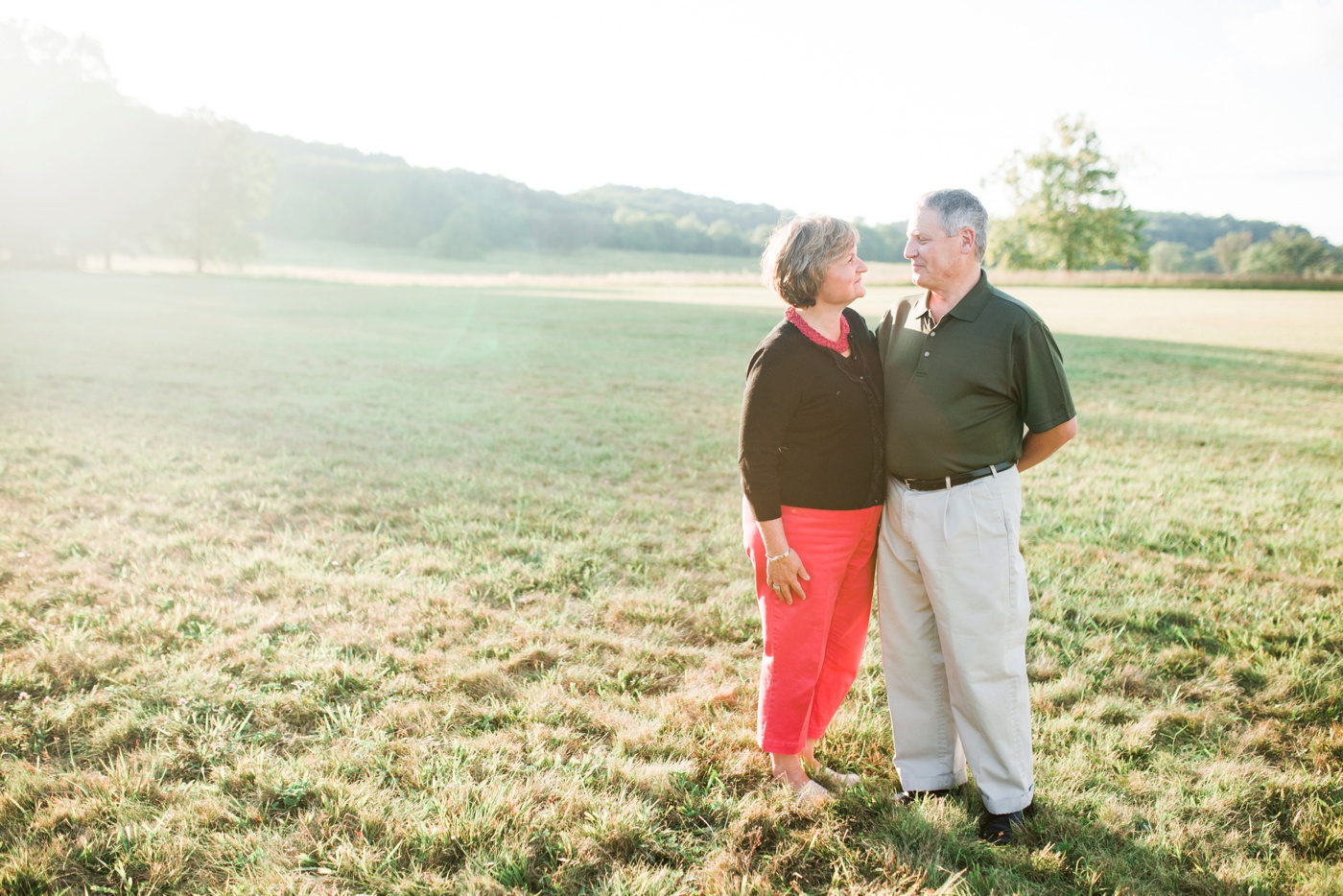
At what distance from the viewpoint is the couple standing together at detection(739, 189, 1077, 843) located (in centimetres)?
251

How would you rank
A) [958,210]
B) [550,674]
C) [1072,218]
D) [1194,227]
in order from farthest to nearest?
[1194,227] → [1072,218] → [550,674] → [958,210]

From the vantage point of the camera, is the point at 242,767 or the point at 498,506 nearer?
the point at 242,767

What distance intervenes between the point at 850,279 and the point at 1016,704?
167cm

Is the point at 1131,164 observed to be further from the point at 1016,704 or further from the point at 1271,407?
the point at 1016,704

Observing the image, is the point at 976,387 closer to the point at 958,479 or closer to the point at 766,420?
the point at 958,479

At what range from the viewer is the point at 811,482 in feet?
8.74

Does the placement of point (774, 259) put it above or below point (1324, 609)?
above

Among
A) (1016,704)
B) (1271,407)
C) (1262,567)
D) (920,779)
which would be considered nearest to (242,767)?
(920,779)

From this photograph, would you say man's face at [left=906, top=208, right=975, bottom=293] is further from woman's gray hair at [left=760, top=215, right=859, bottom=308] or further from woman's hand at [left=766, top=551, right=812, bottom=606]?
woman's hand at [left=766, top=551, right=812, bottom=606]

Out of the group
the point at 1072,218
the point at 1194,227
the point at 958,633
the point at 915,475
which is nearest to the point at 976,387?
the point at 915,475

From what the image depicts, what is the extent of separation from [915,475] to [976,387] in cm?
37

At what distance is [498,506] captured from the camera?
604 cm

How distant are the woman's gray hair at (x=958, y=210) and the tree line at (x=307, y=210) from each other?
87.6 ft

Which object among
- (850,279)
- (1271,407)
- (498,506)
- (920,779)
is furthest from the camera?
(1271,407)
